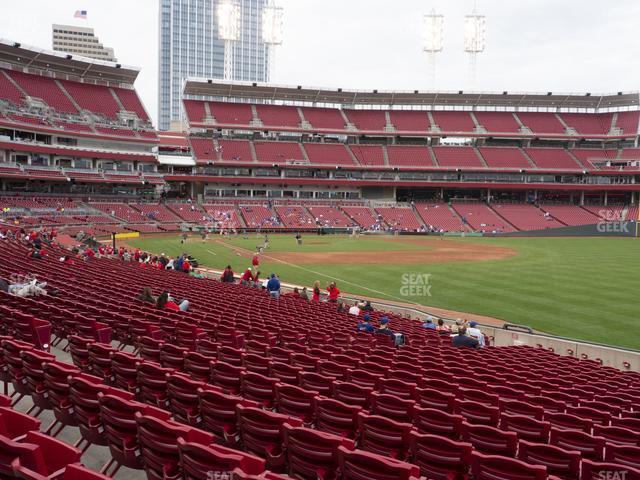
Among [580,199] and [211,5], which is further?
[211,5]

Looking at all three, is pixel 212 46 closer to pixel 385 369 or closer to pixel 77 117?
pixel 77 117

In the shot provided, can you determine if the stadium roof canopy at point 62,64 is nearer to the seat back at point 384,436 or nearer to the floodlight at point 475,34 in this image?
the floodlight at point 475,34

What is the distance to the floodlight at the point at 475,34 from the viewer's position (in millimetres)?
86938

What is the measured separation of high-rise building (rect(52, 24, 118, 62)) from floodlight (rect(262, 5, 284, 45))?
11973 cm

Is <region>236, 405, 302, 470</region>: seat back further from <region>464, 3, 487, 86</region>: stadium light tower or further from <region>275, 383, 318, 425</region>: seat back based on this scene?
<region>464, 3, 487, 86</region>: stadium light tower

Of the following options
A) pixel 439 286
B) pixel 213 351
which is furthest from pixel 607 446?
pixel 439 286

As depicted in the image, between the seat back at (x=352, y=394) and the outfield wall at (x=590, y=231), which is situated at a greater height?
the seat back at (x=352, y=394)

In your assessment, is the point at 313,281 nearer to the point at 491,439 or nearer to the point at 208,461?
the point at 491,439

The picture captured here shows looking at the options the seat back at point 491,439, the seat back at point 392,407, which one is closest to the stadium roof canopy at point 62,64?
the seat back at point 392,407

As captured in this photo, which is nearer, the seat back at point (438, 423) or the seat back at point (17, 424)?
the seat back at point (17, 424)

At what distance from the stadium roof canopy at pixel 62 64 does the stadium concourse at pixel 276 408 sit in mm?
64881

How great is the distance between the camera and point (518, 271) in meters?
36.2

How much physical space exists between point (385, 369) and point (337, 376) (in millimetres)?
1184

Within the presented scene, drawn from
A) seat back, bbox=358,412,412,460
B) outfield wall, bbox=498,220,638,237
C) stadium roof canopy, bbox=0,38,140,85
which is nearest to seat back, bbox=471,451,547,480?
seat back, bbox=358,412,412,460
